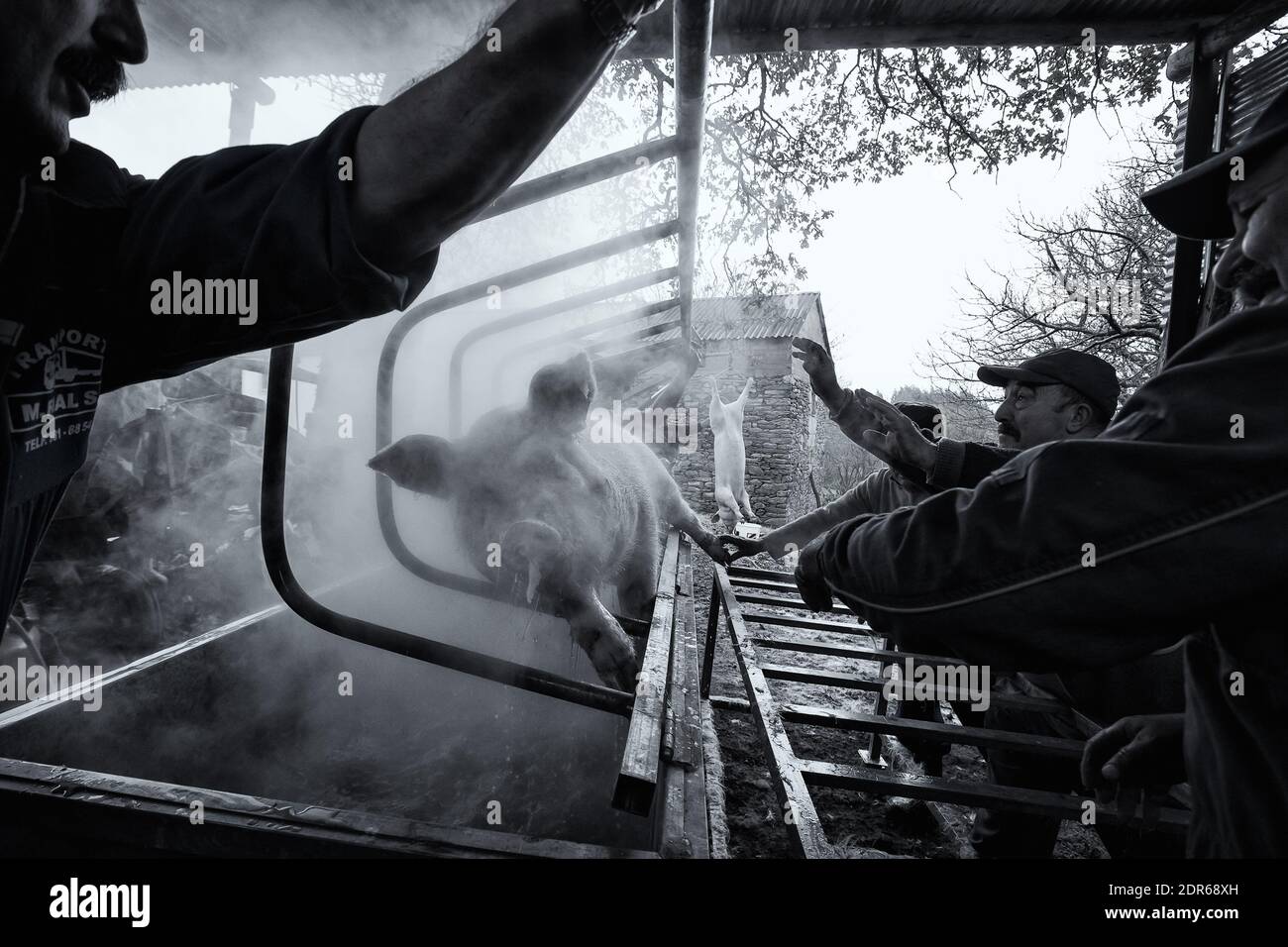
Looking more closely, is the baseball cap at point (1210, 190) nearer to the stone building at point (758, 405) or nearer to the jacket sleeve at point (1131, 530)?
the jacket sleeve at point (1131, 530)

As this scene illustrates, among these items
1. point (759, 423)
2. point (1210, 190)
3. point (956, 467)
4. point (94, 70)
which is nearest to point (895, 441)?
point (956, 467)

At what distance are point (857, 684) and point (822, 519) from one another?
1822 mm

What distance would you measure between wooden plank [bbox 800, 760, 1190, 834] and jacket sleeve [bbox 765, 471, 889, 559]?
2.25m

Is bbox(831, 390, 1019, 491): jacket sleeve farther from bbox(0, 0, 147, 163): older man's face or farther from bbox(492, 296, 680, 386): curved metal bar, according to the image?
bbox(0, 0, 147, 163): older man's face

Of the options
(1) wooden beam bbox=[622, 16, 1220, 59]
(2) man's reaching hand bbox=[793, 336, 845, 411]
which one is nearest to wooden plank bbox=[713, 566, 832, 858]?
(2) man's reaching hand bbox=[793, 336, 845, 411]

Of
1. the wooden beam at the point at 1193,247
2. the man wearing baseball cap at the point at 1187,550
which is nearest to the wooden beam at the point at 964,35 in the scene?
the wooden beam at the point at 1193,247

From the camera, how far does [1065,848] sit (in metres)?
3.40

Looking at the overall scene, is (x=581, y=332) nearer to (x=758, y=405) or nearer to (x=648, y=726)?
(x=648, y=726)

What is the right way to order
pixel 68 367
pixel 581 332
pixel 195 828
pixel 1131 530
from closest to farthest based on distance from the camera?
pixel 68 367
pixel 1131 530
pixel 195 828
pixel 581 332

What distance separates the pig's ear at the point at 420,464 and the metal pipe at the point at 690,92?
1.65 meters

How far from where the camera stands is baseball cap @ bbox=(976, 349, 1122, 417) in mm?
3412

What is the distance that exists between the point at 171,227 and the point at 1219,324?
2.03m

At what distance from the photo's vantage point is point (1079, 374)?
346 cm

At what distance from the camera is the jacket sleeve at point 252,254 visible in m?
0.82
